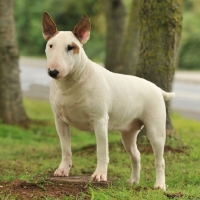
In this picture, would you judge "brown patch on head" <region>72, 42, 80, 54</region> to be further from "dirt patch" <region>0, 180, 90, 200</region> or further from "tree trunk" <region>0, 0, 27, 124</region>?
"tree trunk" <region>0, 0, 27, 124</region>

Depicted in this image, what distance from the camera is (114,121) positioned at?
639 centimetres

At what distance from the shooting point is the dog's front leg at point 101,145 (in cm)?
600

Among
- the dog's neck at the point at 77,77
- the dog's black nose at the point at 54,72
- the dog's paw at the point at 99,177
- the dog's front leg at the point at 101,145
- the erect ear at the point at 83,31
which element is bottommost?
the dog's paw at the point at 99,177

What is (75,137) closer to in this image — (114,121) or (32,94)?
(114,121)

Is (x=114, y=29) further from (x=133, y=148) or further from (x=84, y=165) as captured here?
(x=133, y=148)

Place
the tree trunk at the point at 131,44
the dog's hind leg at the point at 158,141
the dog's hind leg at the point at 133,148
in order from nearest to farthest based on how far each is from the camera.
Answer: the dog's hind leg at the point at 158,141
the dog's hind leg at the point at 133,148
the tree trunk at the point at 131,44

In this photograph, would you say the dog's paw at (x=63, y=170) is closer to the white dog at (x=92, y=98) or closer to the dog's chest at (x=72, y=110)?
the white dog at (x=92, y=98)

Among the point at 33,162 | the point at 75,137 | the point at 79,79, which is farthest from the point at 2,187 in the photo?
the point at 75,137

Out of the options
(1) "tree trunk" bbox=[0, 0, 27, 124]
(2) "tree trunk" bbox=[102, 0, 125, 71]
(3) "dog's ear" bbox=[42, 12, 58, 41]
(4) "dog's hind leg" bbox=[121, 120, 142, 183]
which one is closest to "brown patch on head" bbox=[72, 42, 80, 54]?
(3) "dog's ear" bbox=[42, 12, 58, 41]

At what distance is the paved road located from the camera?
18547 millimetres

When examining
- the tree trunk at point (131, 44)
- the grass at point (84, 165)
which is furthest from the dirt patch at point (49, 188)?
the tree trunk at point (131, 44)

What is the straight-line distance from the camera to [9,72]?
12.5m

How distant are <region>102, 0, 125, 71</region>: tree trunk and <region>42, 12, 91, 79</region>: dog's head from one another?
883 centimetres

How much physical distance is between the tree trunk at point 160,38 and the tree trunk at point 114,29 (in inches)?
209
